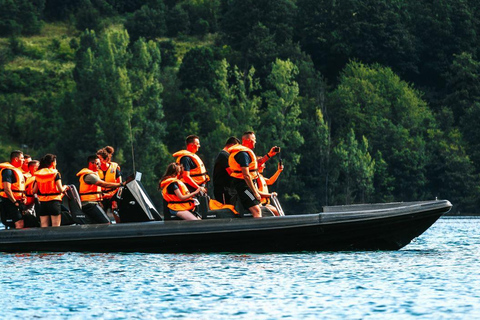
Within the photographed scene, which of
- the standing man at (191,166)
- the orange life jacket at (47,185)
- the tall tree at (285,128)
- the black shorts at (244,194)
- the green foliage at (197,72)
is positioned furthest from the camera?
the green foliage at (197,72)

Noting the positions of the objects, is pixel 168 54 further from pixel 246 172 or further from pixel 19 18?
pixel 246 172

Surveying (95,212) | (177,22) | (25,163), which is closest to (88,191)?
(95,212)

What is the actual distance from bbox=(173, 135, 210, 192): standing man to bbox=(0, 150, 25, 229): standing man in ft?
9.27

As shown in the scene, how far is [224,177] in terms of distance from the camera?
669 inches

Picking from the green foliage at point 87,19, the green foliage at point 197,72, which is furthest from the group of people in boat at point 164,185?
the green foliage at point 87,19

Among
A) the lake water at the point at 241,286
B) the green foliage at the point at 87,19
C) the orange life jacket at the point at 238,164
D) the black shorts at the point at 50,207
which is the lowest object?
the lake water at the point at 241,286

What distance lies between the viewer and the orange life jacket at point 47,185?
17141mm

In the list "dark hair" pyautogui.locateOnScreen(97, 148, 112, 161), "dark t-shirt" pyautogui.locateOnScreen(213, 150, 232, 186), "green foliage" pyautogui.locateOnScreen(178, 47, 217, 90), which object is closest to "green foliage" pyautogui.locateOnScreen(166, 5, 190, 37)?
"green foliage" pyautogui.locateOnScreen(178, 47, 217, 90)

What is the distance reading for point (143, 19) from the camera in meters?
94.9

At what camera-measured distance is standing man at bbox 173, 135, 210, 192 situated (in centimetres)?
1702

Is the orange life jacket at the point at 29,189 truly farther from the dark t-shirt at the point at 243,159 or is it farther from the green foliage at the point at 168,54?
the green foliage at the point at 168,54

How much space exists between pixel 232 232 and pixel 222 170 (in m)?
1.09

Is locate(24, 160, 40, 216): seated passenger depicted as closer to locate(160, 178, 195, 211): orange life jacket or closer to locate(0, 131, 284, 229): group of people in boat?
locate(0, 131, 284, 229): group of people in boat

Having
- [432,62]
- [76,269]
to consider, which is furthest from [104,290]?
[432,62]
